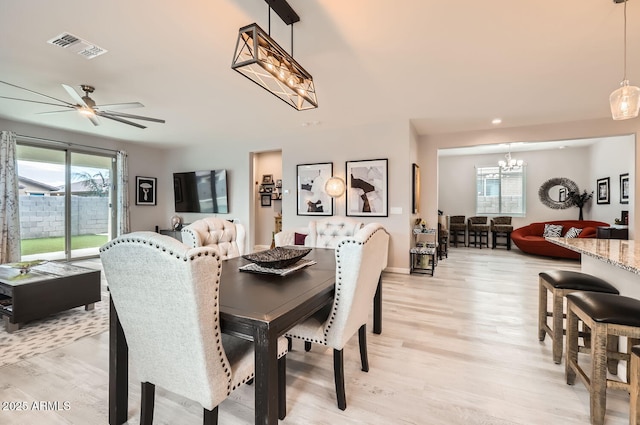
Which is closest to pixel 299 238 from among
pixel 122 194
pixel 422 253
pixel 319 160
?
pixel 319 160

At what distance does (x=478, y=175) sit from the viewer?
27.0 feet

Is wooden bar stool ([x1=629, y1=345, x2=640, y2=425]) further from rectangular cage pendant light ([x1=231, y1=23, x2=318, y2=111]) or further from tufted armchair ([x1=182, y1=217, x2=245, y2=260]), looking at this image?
tufted armchair ([x1=182, y1=217, x2=245, y2=260])

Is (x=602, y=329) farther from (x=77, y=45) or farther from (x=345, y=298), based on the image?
(x=77, y=45)

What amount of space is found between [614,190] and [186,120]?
28.2 ft

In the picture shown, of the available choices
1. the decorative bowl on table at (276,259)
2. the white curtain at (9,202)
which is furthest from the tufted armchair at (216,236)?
the white curtain at (9,202)

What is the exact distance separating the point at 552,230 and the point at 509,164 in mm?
1844

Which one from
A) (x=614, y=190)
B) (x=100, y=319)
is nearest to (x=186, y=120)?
(x=100, y=319)

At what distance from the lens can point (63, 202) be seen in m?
5.52

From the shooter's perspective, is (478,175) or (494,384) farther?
(478,175)

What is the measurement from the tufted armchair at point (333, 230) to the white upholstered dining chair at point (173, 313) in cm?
201

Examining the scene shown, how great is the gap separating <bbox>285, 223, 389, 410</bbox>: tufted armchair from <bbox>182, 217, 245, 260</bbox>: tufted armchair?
1.21 metres

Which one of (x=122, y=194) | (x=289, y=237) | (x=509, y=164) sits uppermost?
(x=509, y=164)

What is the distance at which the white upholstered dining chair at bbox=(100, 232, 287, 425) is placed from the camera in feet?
3.37

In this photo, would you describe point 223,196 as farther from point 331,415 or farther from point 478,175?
point 478,175
